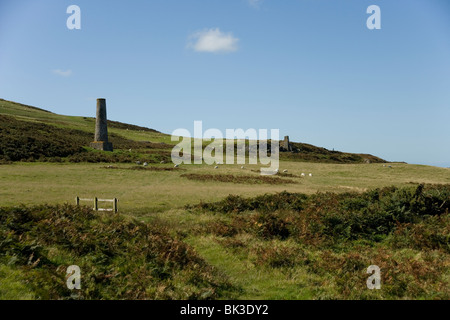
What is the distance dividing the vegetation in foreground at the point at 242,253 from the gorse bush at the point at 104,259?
3 centimetres

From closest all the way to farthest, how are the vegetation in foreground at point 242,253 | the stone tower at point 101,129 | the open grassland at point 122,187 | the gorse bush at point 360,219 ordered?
the vegetation in foreground at point 242,253 < the gorse bush at point 360,219 < the open grassland at point 122,187 < the stone tower at point 101,129

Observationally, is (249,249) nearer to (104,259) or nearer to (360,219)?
(104,259)

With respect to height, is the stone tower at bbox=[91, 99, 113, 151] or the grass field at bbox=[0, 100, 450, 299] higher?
the stone tower at bbox=[91, 99, 113, 151]

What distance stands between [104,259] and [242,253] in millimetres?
4894

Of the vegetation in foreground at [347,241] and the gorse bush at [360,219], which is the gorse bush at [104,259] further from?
the gorse bush at [360,219]

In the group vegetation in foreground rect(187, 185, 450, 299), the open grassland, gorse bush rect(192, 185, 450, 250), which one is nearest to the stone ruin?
the open grassland

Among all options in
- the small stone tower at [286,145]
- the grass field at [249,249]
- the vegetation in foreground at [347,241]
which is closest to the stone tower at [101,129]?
the grass field at [249,249]

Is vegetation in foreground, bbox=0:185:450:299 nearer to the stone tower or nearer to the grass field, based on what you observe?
the grass field

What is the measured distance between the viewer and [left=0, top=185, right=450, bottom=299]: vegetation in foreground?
28.4 feet

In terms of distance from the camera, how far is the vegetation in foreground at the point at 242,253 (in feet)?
28.4

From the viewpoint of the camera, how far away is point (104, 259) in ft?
32.3

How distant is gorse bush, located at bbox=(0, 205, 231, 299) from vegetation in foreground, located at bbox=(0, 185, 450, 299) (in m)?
0.03
